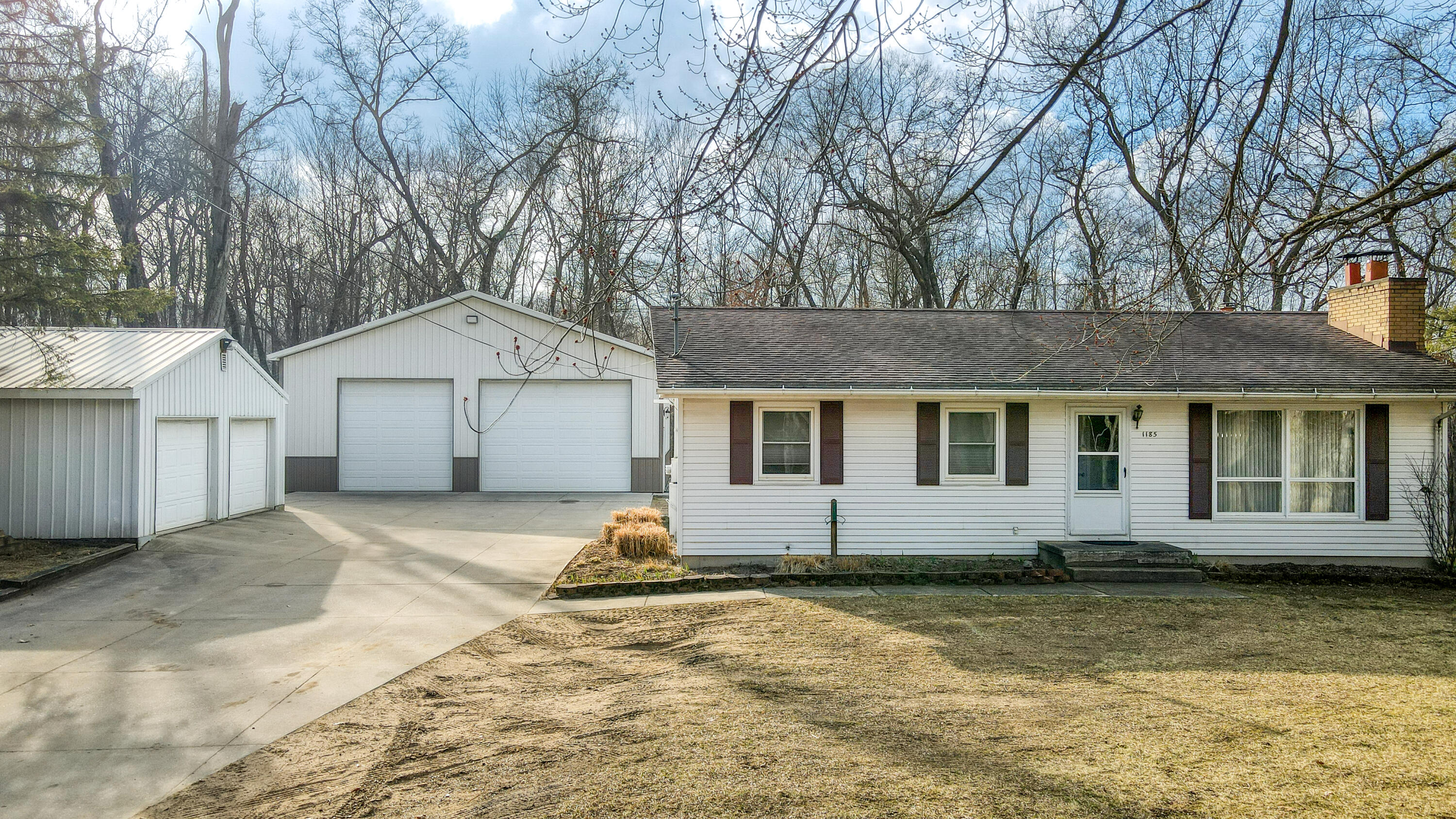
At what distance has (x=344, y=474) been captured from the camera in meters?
20.4

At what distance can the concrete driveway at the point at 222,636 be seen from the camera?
5.10 m

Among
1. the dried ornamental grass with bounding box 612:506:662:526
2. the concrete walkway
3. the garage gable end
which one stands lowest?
the concrete walkway

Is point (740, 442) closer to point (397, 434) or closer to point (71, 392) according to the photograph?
point (71, 392)

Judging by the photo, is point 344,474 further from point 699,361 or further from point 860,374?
point 860,374

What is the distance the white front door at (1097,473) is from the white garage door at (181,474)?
1385 centimetres

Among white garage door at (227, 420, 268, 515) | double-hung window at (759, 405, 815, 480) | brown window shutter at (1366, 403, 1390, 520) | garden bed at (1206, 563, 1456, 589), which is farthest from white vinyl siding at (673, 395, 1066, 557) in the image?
white garage door at (227, 420, 268, 515)

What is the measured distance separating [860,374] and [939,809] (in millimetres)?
8397

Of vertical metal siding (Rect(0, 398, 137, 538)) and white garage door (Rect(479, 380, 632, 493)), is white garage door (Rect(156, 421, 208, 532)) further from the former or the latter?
white garage door (Rect(479, 380, 632, 493))

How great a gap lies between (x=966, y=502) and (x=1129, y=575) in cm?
229

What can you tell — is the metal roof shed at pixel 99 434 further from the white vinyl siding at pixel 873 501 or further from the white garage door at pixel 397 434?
the white vinyl siding at pixel 873 501

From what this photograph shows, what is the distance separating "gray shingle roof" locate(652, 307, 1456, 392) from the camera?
11695 millimetres

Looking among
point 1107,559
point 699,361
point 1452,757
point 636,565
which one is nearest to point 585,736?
point 1452,757

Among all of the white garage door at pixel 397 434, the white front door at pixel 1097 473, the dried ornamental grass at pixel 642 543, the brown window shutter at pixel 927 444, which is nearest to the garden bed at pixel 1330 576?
the white front door at pixel 1097 473

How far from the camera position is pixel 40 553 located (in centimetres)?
1134
